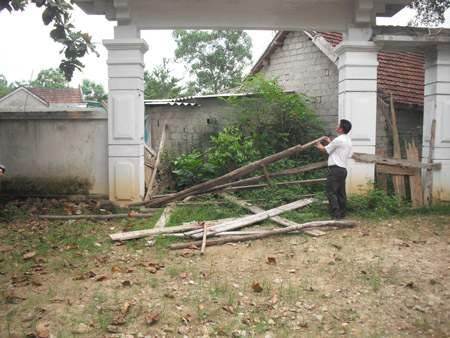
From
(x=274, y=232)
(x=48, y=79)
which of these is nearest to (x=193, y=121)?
(x=274, y=232)

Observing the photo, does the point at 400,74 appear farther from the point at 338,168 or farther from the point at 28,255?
the point at 28,255

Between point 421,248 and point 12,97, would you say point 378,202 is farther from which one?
point 12,97

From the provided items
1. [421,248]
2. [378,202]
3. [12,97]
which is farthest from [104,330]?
[12,97]

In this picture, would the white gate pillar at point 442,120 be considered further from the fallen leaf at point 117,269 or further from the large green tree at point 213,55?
the large green tree at point 213,55

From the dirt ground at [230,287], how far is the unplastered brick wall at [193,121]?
5.00 metres

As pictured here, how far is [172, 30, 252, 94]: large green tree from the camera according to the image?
31062 mm

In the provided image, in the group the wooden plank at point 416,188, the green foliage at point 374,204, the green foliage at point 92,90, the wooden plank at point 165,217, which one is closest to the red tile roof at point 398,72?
the wooden plank at point 416,188

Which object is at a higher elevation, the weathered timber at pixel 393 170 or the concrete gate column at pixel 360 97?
the concrete gate column at pixel 360 97

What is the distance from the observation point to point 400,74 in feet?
38.1

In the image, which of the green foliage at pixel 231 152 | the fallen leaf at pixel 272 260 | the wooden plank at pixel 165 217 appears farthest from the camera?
the green foliage at pixel 231 152

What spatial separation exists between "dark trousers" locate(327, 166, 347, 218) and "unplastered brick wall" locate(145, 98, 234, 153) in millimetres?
4273

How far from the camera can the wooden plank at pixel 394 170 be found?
749 cm

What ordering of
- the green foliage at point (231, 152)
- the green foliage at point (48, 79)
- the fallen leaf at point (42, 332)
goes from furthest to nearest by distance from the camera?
1. the green foliage at point (48, 79)
2. the green foliage at point (231, 152)
3. the fallen leaf at point (42, 332)

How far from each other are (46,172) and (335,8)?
6766 millimetres
